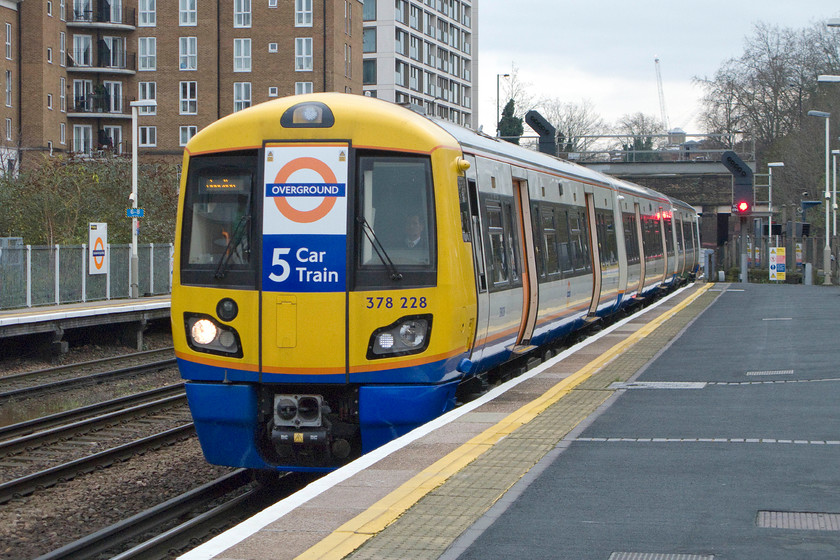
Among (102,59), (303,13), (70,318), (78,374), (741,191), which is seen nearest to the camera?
(78,374)

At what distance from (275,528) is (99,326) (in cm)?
1934

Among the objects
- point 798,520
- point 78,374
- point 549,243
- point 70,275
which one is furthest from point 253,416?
point 70,275

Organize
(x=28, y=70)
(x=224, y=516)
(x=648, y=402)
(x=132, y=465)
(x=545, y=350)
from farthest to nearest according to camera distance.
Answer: (x=28, y=70), (x=545, y=350), (x=132, y=465), (x=648, y=402), (x=224, y=516)

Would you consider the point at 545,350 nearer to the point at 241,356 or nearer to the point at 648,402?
the point at 648,402

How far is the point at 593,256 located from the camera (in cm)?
1781

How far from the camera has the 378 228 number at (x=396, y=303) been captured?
28.6ft

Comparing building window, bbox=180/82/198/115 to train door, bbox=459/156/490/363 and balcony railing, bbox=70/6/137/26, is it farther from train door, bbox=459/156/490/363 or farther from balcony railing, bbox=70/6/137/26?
train door, bbox=459/156/490/363

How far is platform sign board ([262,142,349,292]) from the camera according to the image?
8703 mm

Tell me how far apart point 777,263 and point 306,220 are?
36.3 m

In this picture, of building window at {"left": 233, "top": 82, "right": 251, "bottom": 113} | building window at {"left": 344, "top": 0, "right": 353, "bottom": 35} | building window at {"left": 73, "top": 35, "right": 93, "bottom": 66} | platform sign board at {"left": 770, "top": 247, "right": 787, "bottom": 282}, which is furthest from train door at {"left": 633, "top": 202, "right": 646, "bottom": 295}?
building window at {"left": 73, "top": 35, "right": 93, "bottom": 66}

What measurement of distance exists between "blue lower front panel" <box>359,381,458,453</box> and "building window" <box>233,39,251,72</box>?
5910 cm

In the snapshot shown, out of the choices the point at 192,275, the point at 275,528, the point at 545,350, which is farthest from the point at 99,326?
the point at 275,528

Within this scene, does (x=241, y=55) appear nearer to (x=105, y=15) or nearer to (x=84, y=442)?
(x=105, y=15)

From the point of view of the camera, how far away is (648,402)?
1036 cm
